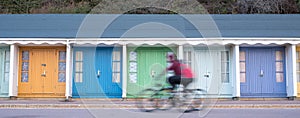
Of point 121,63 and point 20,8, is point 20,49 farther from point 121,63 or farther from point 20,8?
point 20,8

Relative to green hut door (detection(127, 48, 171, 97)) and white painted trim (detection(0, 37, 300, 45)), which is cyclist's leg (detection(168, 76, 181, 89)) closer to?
white painted trim (detection(0, 37, 300, 45))

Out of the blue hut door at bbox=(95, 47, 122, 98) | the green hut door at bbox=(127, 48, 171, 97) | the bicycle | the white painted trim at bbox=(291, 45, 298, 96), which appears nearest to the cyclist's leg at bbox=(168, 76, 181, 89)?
the bicycle

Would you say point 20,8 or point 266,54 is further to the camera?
point 20,8

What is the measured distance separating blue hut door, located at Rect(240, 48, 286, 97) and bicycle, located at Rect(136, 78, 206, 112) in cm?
750

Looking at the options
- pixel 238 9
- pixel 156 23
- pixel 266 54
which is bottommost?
pixel 266 54

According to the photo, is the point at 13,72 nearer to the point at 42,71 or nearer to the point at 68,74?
the point at 42,71

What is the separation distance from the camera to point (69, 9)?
4006cm

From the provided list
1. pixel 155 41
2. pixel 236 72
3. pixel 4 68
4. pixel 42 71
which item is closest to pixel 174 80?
pixel 155 41

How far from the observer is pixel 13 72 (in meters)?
20.3

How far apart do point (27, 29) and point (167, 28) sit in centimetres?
557

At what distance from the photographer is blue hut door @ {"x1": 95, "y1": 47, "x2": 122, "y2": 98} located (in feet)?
68.1

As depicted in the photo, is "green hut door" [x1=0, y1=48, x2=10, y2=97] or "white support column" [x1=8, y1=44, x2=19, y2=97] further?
"green hut door" [x1=0, y1=48, x2=10, y2=97]

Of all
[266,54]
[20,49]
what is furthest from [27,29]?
[266,54]

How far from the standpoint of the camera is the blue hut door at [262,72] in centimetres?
2075
